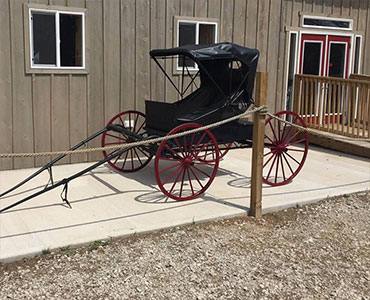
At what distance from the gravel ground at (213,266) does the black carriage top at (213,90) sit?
1667mm

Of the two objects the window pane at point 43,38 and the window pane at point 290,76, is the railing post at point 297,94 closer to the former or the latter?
the window pane at point 290,76

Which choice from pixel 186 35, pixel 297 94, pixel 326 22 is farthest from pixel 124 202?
pixel 326 22

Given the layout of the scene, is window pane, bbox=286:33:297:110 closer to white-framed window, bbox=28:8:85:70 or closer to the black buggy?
the black buggy

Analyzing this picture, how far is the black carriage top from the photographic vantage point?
639cm

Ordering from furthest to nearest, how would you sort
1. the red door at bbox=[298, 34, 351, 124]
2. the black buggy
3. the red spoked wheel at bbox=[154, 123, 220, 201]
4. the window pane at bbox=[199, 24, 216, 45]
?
the red door at bbox=[298, 34, 351, 124], the window pane at bbox=[199, 24, 216, 45], the black buggy, the red spoked wheel at bbox=[154, 123, 220, 201]

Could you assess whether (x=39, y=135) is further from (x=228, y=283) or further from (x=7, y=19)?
(x=228, y=283)

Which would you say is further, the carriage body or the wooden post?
the carriage body

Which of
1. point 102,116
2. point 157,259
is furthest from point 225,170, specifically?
point 157,259

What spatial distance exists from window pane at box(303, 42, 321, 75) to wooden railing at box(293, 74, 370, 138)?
426 millimetres

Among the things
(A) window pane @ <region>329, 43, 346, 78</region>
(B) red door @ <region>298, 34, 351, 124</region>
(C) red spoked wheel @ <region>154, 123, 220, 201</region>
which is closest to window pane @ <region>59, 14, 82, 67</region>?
(C) red spoked wheel @ <region>154, 123, 220, 201</region>

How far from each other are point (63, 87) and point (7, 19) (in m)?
1.22

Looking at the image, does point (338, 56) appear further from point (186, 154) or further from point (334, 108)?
point (186, 154)

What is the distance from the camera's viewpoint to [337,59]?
11.0 meters

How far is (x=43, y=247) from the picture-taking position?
177 inches
